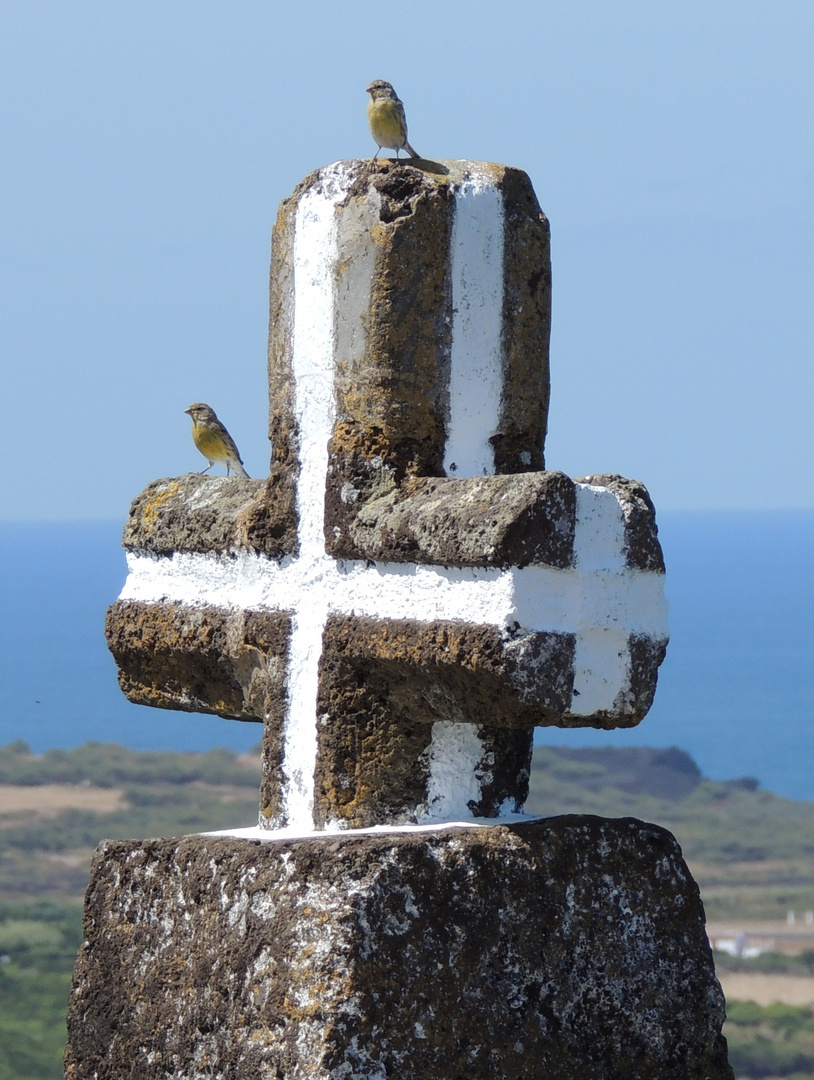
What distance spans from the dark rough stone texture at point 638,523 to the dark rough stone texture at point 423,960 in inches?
23.1

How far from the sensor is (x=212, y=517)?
5.07m

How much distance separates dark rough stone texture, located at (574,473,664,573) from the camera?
171 inches

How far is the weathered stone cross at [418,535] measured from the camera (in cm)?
421

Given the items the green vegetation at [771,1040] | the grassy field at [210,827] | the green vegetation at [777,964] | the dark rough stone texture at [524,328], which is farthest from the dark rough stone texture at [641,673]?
the green vegetation at [777,964]

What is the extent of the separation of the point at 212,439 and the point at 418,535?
221cm

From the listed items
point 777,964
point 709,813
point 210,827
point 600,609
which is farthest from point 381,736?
point 709,813

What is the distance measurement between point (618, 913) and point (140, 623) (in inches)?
60.3

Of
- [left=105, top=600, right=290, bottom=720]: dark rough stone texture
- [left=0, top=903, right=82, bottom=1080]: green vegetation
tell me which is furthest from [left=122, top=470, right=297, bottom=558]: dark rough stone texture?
[left=0, top=903, right=82, bottom=1080]: green vegetation

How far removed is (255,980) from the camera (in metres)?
4.18

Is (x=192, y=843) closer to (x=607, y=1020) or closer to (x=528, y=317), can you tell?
(x=607, y=1020)

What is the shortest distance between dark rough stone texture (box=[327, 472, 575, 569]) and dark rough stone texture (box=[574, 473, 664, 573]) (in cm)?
18

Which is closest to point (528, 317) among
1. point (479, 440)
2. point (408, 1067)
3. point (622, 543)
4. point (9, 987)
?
point (479, 440)

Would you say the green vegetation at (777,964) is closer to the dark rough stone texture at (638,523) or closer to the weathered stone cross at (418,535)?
the weathered stone cross at (418,535)

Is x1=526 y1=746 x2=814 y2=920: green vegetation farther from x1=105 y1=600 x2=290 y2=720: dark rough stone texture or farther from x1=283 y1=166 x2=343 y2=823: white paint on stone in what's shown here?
x1=283 y1=166 x2=343 y2=823: white paint on stone
